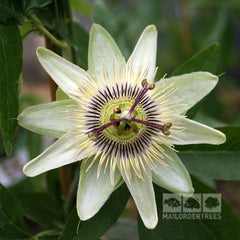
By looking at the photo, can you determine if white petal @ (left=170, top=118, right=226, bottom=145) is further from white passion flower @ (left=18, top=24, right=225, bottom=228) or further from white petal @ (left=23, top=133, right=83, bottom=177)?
white petal @ (left=23, top=133, right=83, bottom=177)

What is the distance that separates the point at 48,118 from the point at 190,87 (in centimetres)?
41

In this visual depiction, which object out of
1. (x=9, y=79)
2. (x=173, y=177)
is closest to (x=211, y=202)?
(x=173, y=177)

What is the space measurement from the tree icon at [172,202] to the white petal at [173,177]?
184 millimetres

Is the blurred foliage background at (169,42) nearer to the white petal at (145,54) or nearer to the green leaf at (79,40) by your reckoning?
the green leaf at (79,40)

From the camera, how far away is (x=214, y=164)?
1.22 metres

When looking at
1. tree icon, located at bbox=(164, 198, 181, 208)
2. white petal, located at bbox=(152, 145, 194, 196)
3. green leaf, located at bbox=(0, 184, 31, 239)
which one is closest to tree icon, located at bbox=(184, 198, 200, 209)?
tree icon, located at bbox=(164, 198, 181, 208)

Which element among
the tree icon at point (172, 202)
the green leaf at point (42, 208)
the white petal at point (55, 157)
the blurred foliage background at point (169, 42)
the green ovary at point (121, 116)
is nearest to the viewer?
the white petal at point (55, 157)

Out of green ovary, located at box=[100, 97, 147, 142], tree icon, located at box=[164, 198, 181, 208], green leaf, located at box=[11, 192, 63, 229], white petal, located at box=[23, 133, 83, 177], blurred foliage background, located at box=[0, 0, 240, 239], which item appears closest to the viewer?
white petal, located at box=[23, 133, 83, 177]

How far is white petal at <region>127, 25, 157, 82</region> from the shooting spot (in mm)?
1099

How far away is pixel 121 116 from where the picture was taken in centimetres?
106

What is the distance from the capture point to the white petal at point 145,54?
1.10 metres

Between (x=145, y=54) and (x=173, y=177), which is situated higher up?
(x=145, y=54)

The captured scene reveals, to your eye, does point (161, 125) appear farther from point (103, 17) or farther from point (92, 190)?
point (103, 17)

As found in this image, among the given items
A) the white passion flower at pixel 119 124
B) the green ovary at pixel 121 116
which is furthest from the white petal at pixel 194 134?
the green ovary at pixel 121 116
